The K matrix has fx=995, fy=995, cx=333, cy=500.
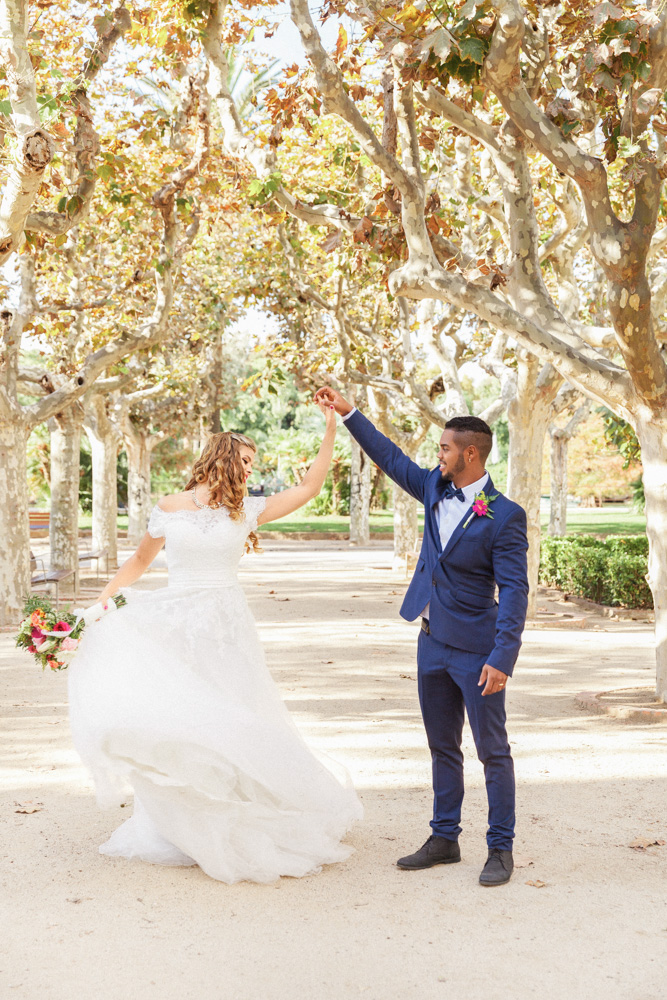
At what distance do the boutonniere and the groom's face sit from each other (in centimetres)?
19

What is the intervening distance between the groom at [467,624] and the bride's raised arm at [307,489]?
177 mm

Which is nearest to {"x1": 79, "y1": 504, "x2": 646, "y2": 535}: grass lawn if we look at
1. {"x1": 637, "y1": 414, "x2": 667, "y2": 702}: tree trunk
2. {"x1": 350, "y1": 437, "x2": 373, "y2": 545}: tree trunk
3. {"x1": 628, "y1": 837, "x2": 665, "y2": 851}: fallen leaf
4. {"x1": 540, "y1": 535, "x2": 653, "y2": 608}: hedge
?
{"x1": 350, "y1": 437, "x2": 373, "y2": 545}: tree trunk

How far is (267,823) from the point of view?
4383mm

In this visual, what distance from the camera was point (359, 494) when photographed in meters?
29.8

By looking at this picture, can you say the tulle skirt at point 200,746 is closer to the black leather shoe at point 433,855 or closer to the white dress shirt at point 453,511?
the black leather shoe at point 433,855

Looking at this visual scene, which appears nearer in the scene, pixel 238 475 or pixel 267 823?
pixel 267 823

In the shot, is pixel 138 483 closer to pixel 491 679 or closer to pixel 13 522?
pixel 13 522

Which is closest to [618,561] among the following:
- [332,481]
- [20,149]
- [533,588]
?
[533,588]

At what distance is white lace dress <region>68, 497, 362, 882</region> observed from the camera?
13.8ft

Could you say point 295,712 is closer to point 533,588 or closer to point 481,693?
point 481,693

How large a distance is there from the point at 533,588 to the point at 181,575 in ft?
33.0

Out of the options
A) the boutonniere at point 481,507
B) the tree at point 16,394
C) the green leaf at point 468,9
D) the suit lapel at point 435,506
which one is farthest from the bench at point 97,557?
the boutonniere at point 481,507

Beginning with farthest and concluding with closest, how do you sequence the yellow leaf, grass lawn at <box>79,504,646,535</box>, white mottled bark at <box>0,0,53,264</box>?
1. grass lawn at <box>79,504,646,535</box>
2. the yellow leaf
3. white mottled bark at <box>0,0,53,264</box>

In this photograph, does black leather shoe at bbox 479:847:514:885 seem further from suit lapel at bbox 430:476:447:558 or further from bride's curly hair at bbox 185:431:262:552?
bride's curly hair at bbox 185:431:262:552
